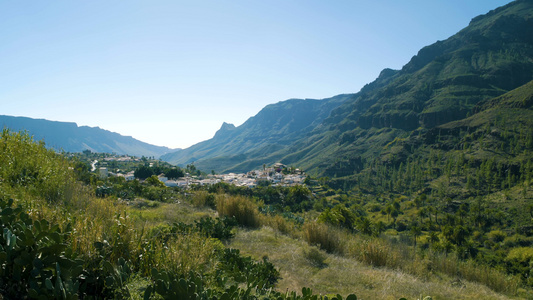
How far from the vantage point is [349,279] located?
443 centimetres

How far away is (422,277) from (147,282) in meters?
4.94

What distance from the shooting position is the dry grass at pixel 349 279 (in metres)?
4.02

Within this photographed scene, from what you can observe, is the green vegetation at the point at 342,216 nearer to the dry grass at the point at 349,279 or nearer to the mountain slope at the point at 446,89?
the dry grass at the point at 349,279

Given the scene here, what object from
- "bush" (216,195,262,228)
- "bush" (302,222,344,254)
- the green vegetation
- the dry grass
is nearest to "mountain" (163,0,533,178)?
the green vegetation

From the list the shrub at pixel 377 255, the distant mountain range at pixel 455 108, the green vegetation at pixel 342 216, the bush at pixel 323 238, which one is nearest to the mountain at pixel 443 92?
the distant mountain range at pixel 455 108

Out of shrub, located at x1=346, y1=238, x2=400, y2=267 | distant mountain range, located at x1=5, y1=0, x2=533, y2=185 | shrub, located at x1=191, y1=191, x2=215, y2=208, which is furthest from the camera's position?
distant mountain range, located at x1=5, y1=0, x2=533, y2=185

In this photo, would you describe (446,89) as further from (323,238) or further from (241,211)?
(323,238)

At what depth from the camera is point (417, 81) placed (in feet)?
548

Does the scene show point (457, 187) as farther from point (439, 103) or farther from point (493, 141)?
point (439, 103)

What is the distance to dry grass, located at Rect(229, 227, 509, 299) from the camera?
402cm

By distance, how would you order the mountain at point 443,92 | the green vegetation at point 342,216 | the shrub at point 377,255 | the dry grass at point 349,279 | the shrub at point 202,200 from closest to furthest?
the green vegetation at point 342,216
the dry grass at point 349,279
the shrub at point 377,255
the shrub at point 202,200
the mountain at point 443,92

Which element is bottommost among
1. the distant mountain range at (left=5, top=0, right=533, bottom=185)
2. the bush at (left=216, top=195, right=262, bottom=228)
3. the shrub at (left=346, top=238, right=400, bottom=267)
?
the shrub at (left=346, top=238, right=400, bottom=267)

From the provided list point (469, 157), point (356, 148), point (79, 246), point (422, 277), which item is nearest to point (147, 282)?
point (79, 246)

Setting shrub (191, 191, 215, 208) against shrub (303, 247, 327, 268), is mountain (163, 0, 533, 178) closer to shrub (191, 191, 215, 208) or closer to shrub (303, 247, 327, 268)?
shrub (191, 191, 215, 208)
